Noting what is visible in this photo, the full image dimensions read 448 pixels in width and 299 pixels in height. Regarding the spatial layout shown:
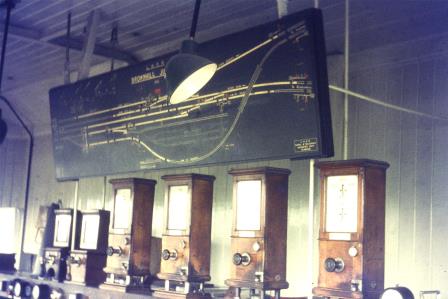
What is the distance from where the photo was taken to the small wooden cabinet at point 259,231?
3.56 meters

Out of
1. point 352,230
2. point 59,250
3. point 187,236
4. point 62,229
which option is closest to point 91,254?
point 59,250

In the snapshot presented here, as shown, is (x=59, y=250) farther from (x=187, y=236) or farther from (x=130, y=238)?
(x=187, y=236)

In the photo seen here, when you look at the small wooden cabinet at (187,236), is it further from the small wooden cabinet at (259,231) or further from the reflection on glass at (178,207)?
the small wooden cabinet at (259,231)

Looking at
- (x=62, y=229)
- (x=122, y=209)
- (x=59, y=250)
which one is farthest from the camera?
(x=62, y=229)

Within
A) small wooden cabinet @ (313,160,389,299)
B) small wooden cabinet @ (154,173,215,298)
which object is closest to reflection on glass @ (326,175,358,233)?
small wooden cabinet @ (313,160,389,299)

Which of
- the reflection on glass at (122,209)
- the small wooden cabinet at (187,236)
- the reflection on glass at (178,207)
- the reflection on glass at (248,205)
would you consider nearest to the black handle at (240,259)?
the reflection on glass at (248,205)

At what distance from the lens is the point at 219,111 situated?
3.96 metres

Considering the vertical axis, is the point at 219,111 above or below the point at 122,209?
above

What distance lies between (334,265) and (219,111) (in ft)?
4.07

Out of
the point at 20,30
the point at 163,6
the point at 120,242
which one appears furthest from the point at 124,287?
the point at 20,30

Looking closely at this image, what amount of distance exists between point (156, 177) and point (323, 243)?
2.90m

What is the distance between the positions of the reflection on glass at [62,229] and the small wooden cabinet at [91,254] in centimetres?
23

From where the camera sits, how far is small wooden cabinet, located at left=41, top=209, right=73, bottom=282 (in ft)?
16.8

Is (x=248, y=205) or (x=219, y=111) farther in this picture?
(x=219, y=111)
